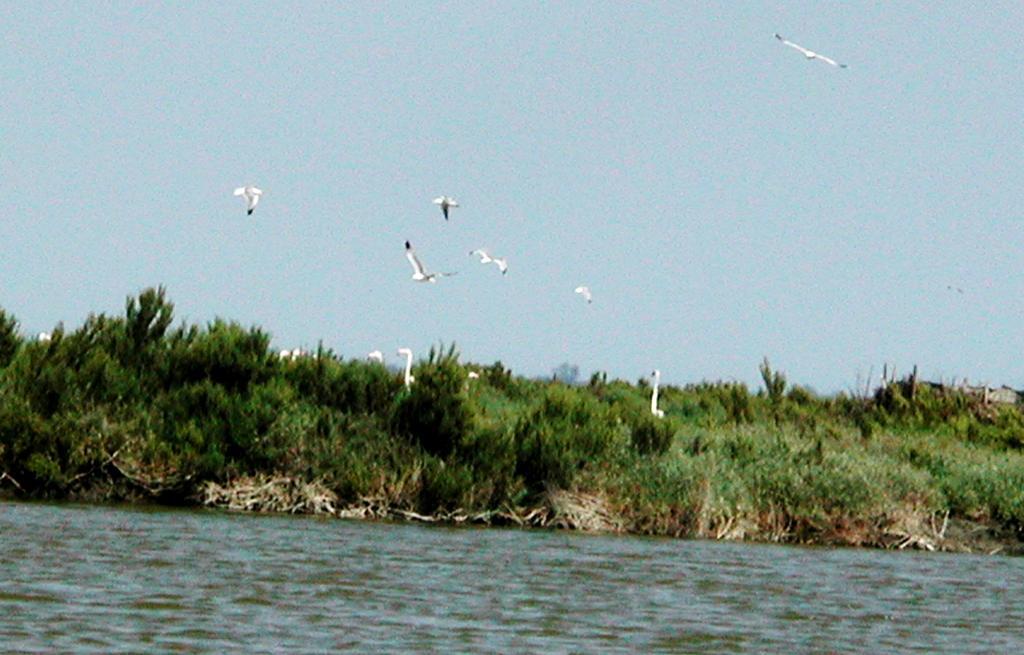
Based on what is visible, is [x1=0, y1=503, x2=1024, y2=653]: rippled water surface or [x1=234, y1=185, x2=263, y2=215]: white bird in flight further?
[x1=234, y1=185, x2=263, y2=215]: white bird in flight

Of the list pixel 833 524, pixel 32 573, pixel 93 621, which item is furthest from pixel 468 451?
A: pixel 93 621

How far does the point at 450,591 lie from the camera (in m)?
18.4

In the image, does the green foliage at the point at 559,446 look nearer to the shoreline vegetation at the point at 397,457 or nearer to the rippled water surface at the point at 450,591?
the shoreline vegetation at the point at 397,457

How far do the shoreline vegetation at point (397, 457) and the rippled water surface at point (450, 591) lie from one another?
38.6 inches

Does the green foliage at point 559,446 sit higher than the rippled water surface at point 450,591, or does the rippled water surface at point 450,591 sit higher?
the green foliage at point 559,446

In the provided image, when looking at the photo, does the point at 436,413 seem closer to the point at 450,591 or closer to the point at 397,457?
the point at 397,457

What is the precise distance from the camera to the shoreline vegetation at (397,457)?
26141 millimetres

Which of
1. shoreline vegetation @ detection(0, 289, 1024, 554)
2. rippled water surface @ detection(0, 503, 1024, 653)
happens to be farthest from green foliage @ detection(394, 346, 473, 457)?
rippled water surface @ detection(0, 503, 1024, 653)

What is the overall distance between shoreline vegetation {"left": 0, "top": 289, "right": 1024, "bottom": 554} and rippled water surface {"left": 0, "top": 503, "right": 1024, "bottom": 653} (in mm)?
981

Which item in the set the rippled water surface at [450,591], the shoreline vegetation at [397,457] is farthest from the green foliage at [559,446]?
the rippled water surface at [450,591]

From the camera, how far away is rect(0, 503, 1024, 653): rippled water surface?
15.1m

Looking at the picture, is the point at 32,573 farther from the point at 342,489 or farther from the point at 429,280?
the point at 429,280

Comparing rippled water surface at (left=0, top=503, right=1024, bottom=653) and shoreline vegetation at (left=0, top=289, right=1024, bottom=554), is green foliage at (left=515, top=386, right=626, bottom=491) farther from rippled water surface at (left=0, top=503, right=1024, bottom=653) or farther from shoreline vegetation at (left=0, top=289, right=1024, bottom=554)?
rippled water surface at (left=0, top=503, right=1024, bottom=653)

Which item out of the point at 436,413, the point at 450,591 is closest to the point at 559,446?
the point at 436,413
